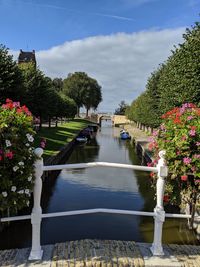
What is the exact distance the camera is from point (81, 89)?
91000 millimetres

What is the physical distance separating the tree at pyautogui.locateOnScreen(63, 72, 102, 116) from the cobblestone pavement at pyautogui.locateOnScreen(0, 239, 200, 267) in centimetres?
8721

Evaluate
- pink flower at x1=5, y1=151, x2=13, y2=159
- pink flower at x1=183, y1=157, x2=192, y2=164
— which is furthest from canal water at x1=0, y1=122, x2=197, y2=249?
pink flower at x1=5, y1=151, x2=13, y2=159

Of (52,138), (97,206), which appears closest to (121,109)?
(52,138)

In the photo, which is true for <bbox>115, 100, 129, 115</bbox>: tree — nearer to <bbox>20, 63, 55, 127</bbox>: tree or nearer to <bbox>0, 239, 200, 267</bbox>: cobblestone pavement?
<bbox>20, 63, 55, 127</bbox>: tree

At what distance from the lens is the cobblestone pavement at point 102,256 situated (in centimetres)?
390

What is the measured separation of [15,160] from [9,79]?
1675 centimetres

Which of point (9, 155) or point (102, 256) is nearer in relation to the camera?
point (9, 155)

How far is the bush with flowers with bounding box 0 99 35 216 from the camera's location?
3.76 metres

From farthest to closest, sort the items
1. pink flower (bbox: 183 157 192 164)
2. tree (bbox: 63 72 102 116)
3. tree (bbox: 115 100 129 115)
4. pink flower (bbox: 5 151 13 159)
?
tree (bbox: 115 100 129 115), tree (bbox: 63 72 102 116), pink flower (bbox: 183 157 192 164), pink flower (bbox: 5 151 13 159)

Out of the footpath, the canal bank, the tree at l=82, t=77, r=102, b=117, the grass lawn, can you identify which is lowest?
the canal bank

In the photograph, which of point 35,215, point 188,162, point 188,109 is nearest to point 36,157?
point 35,215

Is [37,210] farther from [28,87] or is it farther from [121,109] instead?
[121,109]

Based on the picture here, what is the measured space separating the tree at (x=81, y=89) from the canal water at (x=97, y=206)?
6677 centimetres

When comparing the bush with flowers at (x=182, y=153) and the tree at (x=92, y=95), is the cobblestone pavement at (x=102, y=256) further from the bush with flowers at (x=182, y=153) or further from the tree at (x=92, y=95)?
the tree at (x=92, y=95)
